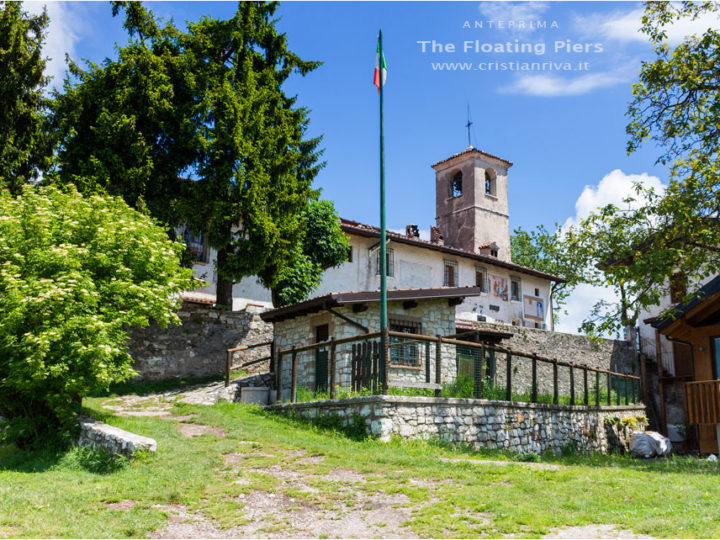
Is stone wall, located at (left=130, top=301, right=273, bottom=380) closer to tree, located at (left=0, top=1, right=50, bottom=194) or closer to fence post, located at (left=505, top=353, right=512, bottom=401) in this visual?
tree, located at (left=0, top=1, right=50, bottom=194)

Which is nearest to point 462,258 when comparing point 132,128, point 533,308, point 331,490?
point 533,308

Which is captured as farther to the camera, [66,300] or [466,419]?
[466,419]

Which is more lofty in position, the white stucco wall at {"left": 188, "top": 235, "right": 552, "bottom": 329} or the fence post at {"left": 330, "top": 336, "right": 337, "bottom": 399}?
the white stucco wall at {"left": 188, "top": 235, "right": 552, "bottom": 329}

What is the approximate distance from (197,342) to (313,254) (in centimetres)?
577

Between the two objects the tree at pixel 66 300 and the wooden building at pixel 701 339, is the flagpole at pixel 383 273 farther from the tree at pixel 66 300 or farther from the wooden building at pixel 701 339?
the wooden building at pixel 701 339

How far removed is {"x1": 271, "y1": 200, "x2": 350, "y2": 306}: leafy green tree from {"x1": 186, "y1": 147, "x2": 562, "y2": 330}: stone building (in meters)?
2.75

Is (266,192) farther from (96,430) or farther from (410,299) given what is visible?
(96,430)

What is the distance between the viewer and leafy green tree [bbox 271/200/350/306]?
73.2ft

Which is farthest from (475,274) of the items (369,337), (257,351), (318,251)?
(369,337)

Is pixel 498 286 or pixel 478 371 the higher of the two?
pixel 498 286

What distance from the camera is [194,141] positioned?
787 inches

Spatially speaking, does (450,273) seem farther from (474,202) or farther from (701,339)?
(701,339)

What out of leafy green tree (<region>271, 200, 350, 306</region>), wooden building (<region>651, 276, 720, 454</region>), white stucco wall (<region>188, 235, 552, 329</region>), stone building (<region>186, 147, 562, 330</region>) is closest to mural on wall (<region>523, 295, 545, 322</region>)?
stone building (<region>186, 147, 562, 330</region>)

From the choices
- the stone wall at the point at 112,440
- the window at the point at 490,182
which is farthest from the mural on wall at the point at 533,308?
the stone wall at the point at 112,440
